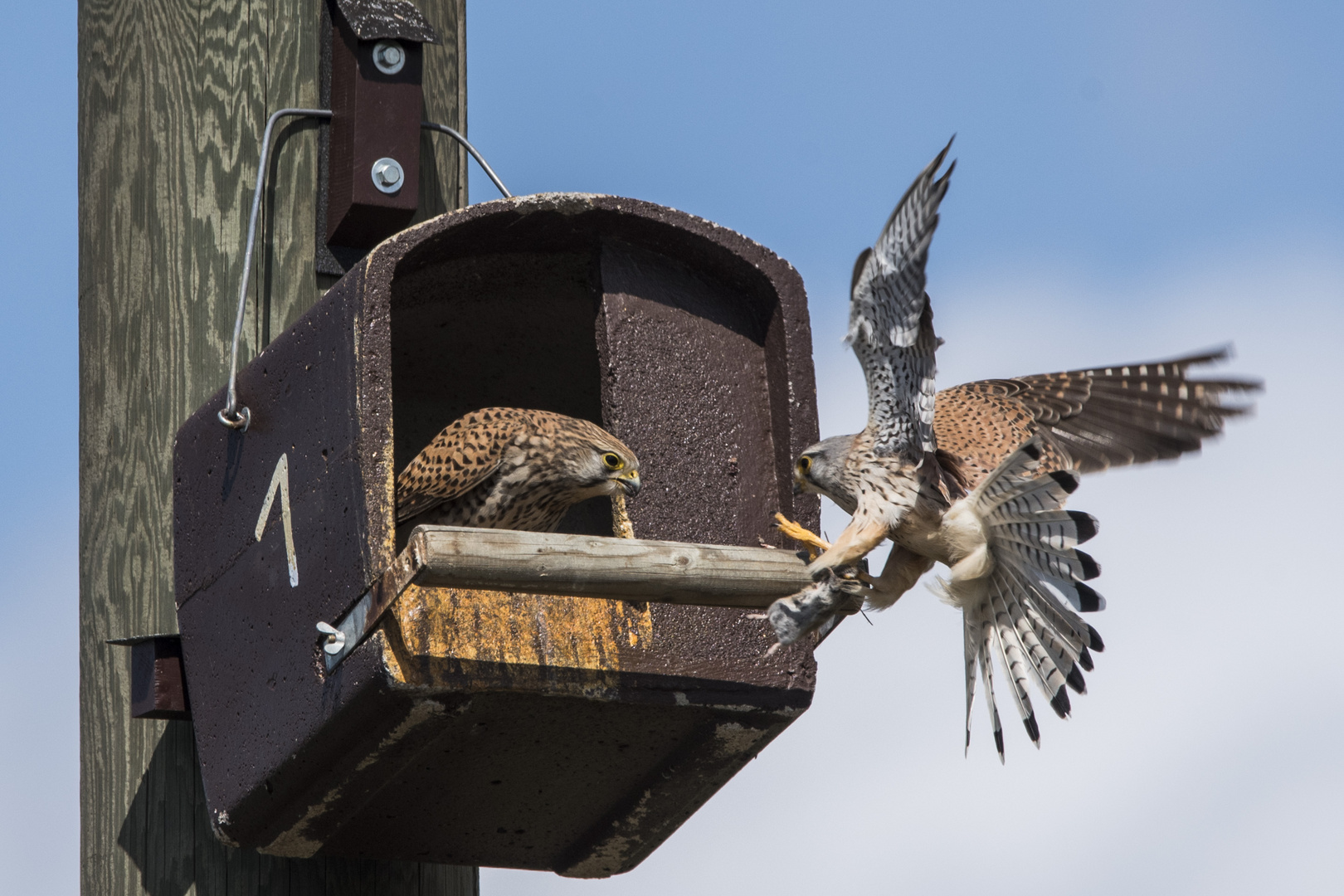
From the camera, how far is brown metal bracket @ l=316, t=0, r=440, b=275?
4.03 meters

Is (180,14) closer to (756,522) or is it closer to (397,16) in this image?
(397,16)

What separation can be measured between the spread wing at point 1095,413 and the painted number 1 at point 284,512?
5.58 feet

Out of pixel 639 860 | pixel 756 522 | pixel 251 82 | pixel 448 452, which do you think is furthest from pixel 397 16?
pixel 639 860

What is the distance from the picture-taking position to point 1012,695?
4211 mm

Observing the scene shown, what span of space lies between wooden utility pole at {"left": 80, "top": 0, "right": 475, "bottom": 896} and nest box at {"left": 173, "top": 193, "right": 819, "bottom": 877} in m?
0.13

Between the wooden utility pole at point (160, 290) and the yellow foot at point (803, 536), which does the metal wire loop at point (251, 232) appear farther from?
the yellow foot at point (803, 536)

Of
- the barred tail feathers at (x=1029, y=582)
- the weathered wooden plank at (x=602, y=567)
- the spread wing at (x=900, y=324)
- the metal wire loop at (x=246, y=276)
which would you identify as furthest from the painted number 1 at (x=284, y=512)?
the barred tail feathers at (x=1029, y=582)

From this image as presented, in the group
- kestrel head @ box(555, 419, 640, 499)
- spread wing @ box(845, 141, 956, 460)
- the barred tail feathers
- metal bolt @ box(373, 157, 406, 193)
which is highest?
metal bolt @ box(373, 157, 406, 193)

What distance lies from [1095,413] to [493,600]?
6.89 ft

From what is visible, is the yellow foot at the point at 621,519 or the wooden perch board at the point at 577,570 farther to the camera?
the yellow foot at the point at 621,519

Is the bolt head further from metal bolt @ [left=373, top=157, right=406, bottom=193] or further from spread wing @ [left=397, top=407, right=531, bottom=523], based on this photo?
spread wing @ [left=397, top=407, right=531, bottom=523]

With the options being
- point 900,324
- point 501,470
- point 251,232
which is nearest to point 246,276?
point 251,232

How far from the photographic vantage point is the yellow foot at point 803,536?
3809 millimetres

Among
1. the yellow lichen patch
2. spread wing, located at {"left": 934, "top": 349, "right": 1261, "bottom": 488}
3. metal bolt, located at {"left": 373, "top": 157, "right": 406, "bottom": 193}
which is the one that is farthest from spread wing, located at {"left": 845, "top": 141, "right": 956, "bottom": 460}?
metal bolt, located at {"left": 373, "top": 157, "right": 406, "bottom": 193}
